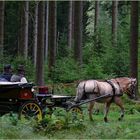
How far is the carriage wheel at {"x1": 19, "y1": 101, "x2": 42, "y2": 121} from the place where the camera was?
15.0 m

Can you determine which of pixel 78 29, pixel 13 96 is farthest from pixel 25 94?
pixel 78 29

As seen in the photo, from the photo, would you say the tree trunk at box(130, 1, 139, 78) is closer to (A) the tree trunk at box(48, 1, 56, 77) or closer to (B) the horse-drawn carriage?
(B) the horse-drawn carriage

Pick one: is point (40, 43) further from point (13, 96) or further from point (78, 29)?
point (13, 96)

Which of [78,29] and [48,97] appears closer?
[48,97]

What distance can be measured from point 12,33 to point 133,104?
46928mm

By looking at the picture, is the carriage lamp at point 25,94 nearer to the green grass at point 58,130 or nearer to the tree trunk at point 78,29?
the green grass at point 58,130

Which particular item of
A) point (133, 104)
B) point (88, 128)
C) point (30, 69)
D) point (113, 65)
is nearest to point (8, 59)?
point (30, 69)

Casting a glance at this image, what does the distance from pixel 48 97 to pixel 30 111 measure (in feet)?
4.42

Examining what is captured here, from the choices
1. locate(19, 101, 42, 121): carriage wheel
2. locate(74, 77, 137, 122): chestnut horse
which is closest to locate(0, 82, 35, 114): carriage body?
locate(19, 101, 42, 121): carriage wheel

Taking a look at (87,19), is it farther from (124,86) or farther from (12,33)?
(124,86)

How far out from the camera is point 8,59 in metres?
35.1

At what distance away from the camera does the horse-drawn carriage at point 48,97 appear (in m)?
15.3

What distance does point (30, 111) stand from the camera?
1524cm

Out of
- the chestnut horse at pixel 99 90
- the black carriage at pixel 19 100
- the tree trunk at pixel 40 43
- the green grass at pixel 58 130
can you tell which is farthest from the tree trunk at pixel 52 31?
the green grass at pixel 58 130
